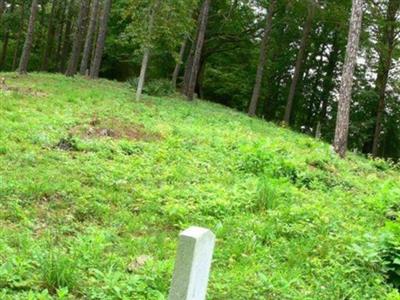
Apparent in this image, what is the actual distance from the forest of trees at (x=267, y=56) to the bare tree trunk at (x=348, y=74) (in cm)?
1145

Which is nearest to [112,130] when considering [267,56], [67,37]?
[267,56]

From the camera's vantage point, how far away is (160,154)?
33.6 feet

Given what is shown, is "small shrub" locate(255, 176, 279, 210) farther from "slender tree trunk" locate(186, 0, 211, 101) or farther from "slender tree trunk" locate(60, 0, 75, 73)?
"slender tree trunk" locate(60, 0, 75, 73)

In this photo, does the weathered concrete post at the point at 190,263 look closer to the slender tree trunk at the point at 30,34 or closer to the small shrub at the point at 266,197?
the small shrub at the point at 266,197

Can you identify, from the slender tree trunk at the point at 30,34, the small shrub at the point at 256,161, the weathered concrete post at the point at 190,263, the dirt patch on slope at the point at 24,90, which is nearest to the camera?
the weathered concrete post at the point at 190,263

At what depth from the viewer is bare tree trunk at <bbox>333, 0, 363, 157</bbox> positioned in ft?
49.4

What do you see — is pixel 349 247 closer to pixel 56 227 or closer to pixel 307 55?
pixel 56 227

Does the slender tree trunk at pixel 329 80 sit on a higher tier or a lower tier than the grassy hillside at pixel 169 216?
higher

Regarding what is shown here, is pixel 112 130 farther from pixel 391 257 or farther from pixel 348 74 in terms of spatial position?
pixel 391 257

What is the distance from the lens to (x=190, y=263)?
255 centimetres

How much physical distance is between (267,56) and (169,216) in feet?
Result: 98.4

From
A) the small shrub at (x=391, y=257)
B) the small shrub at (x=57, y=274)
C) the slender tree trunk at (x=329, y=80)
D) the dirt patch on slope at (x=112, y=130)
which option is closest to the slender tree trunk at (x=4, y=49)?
the slender tree trunk at (x=329, y=80)

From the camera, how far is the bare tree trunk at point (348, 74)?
1504 centimetres

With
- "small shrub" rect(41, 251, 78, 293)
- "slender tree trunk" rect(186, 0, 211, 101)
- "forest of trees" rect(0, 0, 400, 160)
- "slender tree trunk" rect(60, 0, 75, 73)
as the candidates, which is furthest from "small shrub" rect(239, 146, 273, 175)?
"slender tree trunk" rect(60, 0, 75, 73)
